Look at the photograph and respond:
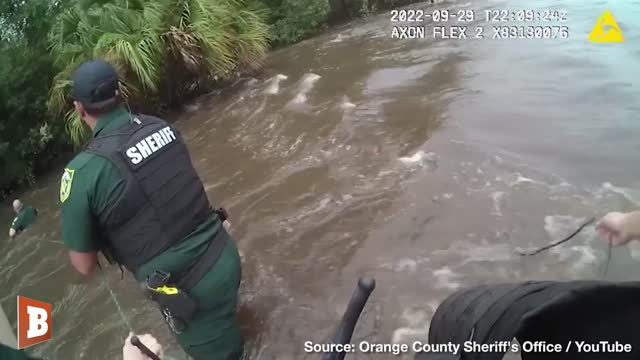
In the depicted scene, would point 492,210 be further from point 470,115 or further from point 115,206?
point 115,206

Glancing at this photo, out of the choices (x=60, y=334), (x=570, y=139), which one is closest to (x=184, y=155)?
(x=60, y=334)

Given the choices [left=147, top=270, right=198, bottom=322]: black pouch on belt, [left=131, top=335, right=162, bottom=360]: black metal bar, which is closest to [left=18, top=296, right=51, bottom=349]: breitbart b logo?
[left=131, top=335, right=162, bottom=360]: black metal bar

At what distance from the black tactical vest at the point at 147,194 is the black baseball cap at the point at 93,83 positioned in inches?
7.4

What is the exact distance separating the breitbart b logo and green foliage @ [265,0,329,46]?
9.09 meters

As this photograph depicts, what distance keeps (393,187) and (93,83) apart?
304 cm

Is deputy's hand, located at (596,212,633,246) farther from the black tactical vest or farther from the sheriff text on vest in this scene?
the sheriff text on vest

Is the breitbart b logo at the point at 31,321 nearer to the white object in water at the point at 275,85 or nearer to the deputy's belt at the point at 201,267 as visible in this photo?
the deputy's belt at the point at 201,267

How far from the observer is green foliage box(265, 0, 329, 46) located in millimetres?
10641

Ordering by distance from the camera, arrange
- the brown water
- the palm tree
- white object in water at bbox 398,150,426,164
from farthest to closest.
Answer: the palm tree → white object in water at bbox 398,150,426,164 → the brown water

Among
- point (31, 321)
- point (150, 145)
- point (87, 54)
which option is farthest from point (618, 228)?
point (87, 54)

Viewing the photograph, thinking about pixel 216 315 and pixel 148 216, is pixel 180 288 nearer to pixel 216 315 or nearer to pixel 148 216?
pixel 216 315

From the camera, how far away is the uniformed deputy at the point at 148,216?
2594 millimetres

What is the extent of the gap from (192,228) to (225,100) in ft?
18.6

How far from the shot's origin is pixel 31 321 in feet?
6.50
